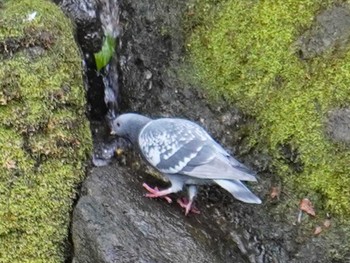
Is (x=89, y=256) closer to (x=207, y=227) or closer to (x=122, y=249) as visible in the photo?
(x=122, y=249)

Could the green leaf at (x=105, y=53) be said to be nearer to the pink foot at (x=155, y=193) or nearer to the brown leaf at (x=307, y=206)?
the pink foot at (x=155, y=193)

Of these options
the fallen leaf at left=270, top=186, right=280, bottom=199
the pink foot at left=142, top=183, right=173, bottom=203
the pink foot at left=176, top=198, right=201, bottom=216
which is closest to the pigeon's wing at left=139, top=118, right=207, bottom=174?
the pink foot at left=142, top=183, right=173, bottom=203

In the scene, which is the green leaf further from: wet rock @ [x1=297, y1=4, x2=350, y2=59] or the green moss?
wet rock @ [x1=297, y1=4, x2=350, y2=59]

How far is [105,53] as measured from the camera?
18.3ft

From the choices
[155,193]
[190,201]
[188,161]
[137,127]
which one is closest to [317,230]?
[190,201]

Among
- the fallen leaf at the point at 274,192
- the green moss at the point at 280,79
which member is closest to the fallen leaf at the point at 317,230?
the green moss at the point at 280,79

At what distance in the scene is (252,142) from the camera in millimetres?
A: 5008

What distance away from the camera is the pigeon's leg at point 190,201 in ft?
15.3

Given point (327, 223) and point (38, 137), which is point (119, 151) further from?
point (327, 223)

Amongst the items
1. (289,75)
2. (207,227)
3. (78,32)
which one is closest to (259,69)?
(289,75)

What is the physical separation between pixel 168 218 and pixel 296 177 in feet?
3.30

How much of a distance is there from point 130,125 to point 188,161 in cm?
71

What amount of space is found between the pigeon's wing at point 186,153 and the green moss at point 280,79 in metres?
0.58

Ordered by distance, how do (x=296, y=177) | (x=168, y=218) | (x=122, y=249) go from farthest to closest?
(x=296, y=177), (x=168, y=218), (x=122, y=249)
